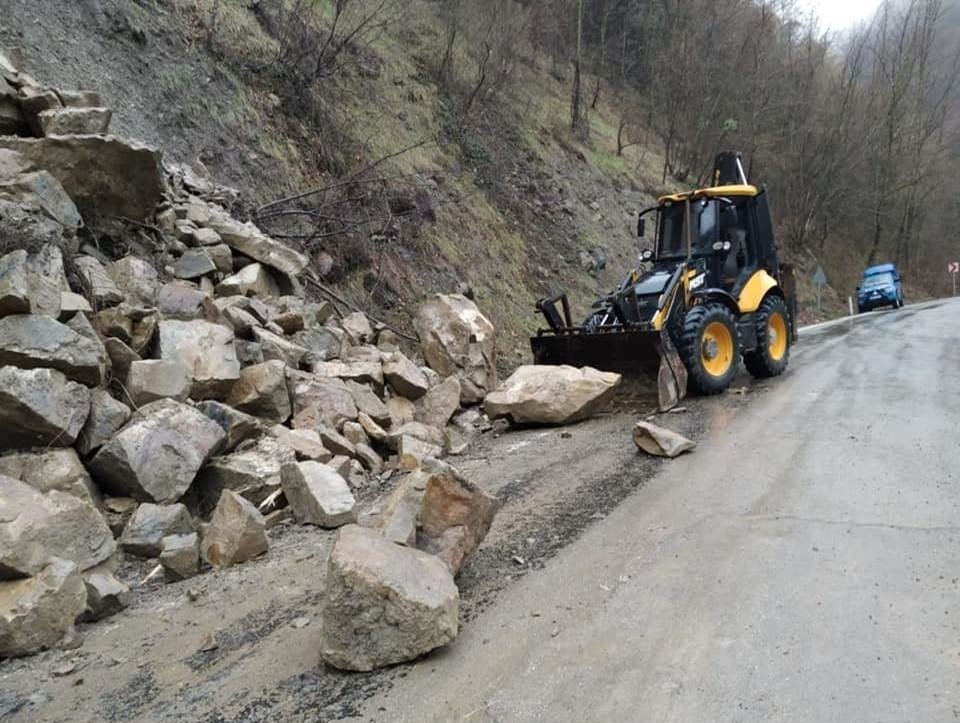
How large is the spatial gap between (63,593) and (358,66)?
14.5m

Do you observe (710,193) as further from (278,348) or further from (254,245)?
(278,348)

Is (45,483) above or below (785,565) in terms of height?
above

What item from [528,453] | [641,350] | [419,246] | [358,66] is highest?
[358,66]

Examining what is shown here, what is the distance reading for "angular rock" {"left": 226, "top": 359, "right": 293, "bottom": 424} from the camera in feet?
20.5

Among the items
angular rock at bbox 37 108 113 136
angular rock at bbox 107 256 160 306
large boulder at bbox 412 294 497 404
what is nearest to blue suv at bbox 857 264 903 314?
large boulder at bbox 412 294 497 404

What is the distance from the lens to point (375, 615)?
10.1 ft

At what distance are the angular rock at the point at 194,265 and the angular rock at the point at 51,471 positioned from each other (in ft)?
10.3

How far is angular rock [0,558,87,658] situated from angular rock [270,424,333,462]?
223 centimetres

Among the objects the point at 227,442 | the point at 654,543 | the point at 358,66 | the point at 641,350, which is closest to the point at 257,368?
the point at 227,442

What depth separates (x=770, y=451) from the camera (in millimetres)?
6129

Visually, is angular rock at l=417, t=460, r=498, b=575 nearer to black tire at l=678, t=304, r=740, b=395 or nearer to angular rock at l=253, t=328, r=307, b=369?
angular rock at l=253, t=328, r=307, b=369

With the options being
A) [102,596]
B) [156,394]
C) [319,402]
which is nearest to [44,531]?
[102,596]

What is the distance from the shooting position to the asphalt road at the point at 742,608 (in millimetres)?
2809

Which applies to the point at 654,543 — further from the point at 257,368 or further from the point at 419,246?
the point at 419,246
